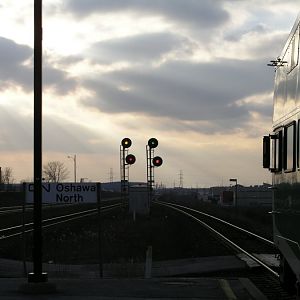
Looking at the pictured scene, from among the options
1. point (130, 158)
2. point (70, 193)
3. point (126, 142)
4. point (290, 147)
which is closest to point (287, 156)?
point (290, 147)

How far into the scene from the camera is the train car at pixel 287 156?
24.1 feet

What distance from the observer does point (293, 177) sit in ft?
24.4

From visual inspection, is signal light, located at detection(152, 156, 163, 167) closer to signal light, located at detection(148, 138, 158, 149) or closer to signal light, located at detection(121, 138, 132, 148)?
signal light, located at detection(148, 138, 158, 149)

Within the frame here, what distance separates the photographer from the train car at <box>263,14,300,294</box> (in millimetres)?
7344

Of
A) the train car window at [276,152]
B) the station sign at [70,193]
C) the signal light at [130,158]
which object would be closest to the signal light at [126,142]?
the signal light at [130,158]

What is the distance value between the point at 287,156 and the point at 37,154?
4.19 m

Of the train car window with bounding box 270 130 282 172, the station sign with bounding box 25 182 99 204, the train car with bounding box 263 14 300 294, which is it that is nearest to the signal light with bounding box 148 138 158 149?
the station sign with bounding box 25 182 99 204

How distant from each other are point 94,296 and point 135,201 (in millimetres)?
23740

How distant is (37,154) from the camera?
997cm

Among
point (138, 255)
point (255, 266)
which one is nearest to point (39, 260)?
point (255, 266)

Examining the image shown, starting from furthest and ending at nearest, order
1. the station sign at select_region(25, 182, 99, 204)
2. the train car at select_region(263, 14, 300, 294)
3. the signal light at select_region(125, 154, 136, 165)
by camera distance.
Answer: the signal light at select_region(125, 154, 136, 165) < the station sign at select_region(25, 182, 99, 204) < the train car at select_region(263, 14, 300, 294)

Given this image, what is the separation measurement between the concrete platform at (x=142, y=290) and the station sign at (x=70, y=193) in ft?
6.84

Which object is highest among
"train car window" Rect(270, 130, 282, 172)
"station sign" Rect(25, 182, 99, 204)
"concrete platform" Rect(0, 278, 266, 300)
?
"train car window" Rect(270, 130, 282, 172)

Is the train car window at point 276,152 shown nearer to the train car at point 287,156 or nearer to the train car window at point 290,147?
the train car at point 287,156
